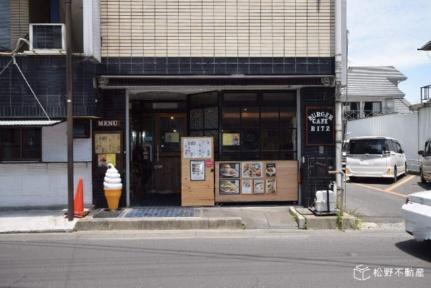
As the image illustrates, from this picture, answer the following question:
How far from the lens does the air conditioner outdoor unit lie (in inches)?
465

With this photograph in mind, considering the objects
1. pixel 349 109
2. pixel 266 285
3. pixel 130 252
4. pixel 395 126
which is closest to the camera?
pixel 266 285

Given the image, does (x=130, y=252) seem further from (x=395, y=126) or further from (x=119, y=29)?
(x=395, y=126)

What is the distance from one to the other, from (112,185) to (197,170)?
222 cm

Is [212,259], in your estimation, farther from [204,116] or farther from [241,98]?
[204,116]

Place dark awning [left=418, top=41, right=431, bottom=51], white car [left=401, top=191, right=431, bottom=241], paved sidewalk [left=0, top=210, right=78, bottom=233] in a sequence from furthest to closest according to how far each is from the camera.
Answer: dark awning [left=418, top=41, right=431, bottom=51] < paved sidewalk [left=0, top=210, right=78, bottom=233] < white car [left=401, top=191, right=431, bottom=241]

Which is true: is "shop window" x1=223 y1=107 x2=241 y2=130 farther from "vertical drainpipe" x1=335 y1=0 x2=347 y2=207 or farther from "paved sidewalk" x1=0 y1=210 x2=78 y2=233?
"paved sidewalk" x1=0 y1=210 x2=78 y2=233

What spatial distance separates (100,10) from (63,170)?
411 centimetres

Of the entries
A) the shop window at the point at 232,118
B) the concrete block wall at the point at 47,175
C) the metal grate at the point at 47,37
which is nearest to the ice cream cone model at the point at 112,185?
the concrete block wall at the point at 47,175

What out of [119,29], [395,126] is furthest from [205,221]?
[395,126]

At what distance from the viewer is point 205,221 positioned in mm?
10422

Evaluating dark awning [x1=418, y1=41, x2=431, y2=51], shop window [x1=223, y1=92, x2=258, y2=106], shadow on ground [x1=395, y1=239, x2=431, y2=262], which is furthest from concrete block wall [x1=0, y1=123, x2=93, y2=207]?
dark awning [x1=418, y1=41, x2=431, y2=51]

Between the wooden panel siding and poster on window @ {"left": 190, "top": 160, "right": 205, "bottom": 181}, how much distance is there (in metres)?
2.73

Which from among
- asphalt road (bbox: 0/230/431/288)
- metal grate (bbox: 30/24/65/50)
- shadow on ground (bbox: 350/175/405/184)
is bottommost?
asphalt road (bbox: 0/230/431/288)

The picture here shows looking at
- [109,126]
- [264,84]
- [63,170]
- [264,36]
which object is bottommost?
[63,170]
